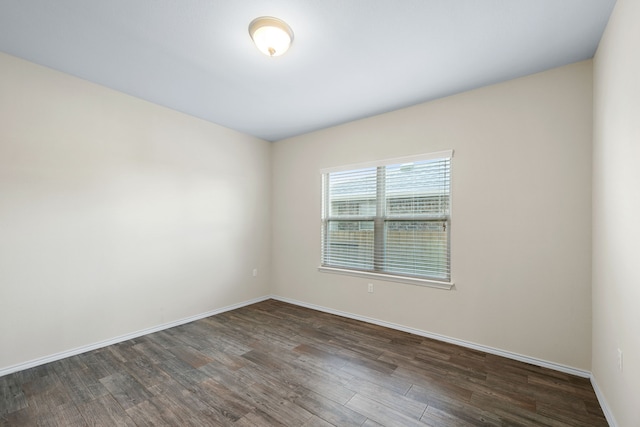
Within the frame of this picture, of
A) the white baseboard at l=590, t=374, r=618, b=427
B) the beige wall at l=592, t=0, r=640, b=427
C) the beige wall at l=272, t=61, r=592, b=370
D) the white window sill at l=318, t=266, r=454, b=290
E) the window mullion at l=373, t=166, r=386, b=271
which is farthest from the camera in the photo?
the window mullion at l=373, t=166, r=386, b=271

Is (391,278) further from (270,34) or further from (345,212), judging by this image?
(270,34)

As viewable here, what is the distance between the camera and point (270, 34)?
76.5 inches

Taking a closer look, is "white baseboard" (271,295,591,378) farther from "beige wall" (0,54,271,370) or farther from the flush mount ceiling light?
the flush mount ceiling light

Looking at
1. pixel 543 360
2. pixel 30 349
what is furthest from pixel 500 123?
pixel 30 349

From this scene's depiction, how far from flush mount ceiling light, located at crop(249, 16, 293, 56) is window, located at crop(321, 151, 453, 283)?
1.95 m

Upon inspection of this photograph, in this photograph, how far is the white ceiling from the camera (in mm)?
1803

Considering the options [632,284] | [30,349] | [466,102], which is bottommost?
[30,349]

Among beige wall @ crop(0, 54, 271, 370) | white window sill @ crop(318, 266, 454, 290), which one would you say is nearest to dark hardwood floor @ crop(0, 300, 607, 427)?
beige wall @ crop(0, 54, 271, 370)

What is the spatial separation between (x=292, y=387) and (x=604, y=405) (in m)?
2.26

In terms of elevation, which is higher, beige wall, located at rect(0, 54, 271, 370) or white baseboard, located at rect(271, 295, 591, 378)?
beige wall, located at rect(0, 54, 271, 370)

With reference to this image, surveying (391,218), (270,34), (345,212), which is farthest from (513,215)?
(270,34)

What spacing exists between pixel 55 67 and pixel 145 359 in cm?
291

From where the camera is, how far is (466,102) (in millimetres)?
2914

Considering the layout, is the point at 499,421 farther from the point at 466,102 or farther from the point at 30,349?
the point at 30,349
